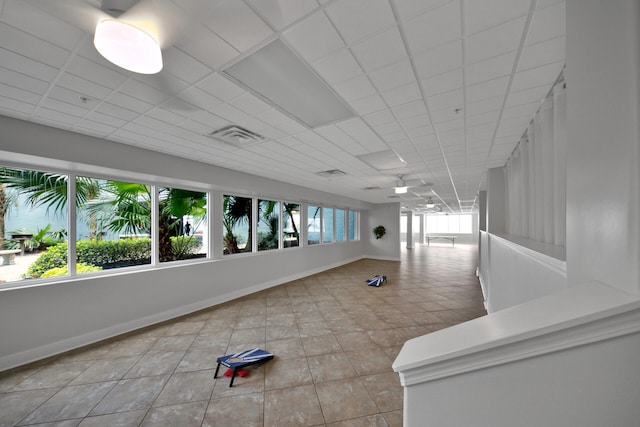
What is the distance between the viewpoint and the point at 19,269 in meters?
2.84

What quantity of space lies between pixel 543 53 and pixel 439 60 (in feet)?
2.28

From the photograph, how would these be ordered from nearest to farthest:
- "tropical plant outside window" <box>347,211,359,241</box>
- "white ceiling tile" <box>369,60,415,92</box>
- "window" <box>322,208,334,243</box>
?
1. "white ceiling tile" <box>369,60,415,92</box>
2. "window" <box>322,208,334,243</box>
3. "tropical plant outside window" <box>347,211,359,241</box>

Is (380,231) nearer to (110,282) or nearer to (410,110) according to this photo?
(410,110)

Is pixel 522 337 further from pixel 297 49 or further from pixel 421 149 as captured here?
pixel 421 149

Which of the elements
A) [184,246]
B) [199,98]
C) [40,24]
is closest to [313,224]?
[184,246]

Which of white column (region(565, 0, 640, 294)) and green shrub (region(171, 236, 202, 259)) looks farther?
green shrub (region(171, 236, 202, 259))

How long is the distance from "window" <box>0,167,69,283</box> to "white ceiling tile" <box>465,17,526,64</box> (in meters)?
4.94

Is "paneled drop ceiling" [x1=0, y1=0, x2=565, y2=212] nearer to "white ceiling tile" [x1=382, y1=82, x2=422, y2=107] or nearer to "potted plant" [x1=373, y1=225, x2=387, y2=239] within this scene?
"white ceiling tile" [x1=382, y1=82, x2=422, y2=107]

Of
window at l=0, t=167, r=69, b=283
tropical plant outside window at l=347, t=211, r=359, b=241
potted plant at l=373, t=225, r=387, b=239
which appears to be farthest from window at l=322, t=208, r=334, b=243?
window at l=0, t=167, r=69, b=283

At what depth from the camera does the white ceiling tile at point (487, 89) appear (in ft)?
6.18

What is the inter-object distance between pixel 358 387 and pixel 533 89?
3.18m

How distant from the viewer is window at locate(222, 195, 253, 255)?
17.3ft

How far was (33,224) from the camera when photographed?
297 cm

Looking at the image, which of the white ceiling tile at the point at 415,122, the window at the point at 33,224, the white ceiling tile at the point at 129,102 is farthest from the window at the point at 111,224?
the white ceiling tile at the point at 415,122
